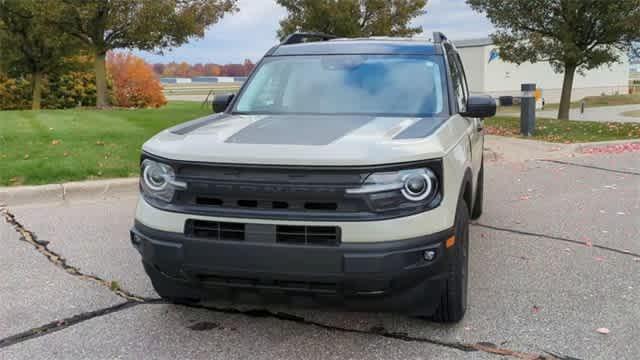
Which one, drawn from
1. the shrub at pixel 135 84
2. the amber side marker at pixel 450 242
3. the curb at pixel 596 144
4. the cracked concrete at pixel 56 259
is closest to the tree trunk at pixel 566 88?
the curb at pixel 596 144

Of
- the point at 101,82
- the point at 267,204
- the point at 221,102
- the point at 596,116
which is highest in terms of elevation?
the point at 101,82

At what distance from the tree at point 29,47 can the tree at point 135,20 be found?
1507 mm

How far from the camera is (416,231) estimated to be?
3.14 metres

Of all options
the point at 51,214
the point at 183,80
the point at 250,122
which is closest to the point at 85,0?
the point at 51,214

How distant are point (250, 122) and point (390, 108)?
0.99 m

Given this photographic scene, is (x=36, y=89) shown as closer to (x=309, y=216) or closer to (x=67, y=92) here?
(x=67, y=92)

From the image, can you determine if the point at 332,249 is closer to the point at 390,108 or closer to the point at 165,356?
the point at 165,356

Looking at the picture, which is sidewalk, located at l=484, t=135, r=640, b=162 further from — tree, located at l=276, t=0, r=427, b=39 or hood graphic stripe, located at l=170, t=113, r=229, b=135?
tree, located at l=276, t=0, r=427, b=39

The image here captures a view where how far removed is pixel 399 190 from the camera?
124 inches

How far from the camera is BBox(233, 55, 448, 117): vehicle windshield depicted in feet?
14.4

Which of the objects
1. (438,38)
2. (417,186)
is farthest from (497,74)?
(417,186)

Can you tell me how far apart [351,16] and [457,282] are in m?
19.5

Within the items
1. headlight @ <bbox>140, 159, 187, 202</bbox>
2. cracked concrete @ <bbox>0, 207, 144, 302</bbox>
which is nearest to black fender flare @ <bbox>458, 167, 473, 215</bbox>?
headlight @ <bbox>140, 159, 187, 202</bbox>

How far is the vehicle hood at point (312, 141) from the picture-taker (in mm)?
3139
